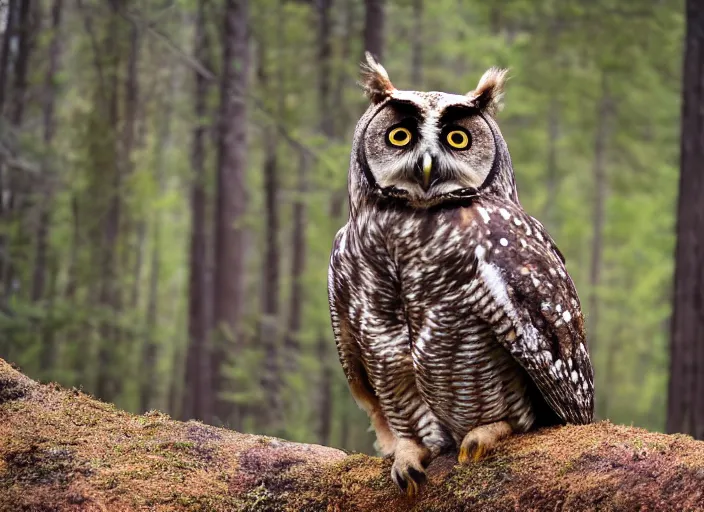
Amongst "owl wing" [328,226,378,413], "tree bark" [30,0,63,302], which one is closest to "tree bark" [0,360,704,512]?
"owl wing" [328,226,378,413]

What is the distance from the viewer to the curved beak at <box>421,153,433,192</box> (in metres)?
2.37

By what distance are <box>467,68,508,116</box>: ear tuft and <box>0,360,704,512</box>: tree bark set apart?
1.20 metres

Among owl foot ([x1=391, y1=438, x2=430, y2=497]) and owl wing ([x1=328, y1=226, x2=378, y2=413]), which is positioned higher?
owl wing ([x1=328, y1=226, x2=378, y2=413])

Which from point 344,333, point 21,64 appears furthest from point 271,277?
point 344,333

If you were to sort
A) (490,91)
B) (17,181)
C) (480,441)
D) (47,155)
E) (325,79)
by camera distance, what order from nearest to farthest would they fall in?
(480,441)
(490,91)
(17,181)
(47,155)
(325,79)

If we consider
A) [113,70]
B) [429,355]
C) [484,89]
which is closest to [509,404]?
[429,355]

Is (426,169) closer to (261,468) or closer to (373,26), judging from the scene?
(261,468)

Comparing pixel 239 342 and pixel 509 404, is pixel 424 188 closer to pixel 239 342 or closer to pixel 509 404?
pixel 509 404

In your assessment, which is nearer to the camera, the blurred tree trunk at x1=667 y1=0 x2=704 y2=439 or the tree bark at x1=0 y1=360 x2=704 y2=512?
the tree bark at x1=0 y1=360 x2=704 y2=512

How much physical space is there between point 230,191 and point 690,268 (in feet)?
18.2

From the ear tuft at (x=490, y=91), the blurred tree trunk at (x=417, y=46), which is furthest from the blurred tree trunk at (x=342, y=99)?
the ear tuft at (x=490, y=91)

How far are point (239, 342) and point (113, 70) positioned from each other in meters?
3.70

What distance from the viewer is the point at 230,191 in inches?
354

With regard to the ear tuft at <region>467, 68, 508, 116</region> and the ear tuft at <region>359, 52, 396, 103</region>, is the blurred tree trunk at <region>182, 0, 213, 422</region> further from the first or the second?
the ear tuft at <region>467, 68, 508, 116</region>
